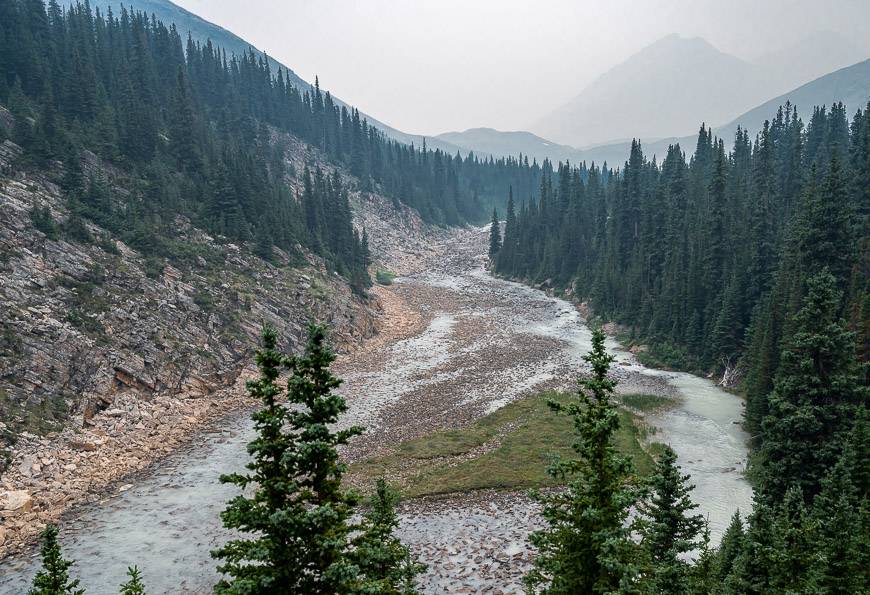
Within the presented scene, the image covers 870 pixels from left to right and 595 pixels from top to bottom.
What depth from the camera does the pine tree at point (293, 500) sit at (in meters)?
7.75

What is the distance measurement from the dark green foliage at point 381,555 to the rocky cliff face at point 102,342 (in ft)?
62.6

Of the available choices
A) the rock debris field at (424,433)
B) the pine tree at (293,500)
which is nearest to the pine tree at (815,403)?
A: the rock debris field at (424,433)

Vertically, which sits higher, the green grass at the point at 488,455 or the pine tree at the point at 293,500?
the pine tree at the point at 293,500

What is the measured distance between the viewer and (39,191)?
43750 mm

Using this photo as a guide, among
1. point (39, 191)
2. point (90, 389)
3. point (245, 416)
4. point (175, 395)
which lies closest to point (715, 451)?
point (245, 416)

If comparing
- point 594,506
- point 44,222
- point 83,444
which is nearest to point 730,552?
point 594,506

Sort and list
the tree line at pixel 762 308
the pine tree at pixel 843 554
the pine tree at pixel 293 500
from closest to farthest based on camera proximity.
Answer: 1. the pine tree at pixel 293 500
2. the pine tree at pixel 843 554
3. the tree line at pixel 762 308

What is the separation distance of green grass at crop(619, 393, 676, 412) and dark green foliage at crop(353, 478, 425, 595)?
3185cm

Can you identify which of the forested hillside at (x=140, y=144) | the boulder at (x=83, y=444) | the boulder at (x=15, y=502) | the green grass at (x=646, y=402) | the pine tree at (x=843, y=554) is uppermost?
the forested hillside at (x=140, y=144)

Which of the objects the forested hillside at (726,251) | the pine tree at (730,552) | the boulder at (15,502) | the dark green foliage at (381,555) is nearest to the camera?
Answer: the dark green foliage at (381,555)

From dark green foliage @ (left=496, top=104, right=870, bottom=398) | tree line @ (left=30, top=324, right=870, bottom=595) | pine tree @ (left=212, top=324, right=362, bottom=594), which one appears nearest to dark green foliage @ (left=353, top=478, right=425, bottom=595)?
tree line @ (left=30, top=324, right=870, bottom=595)

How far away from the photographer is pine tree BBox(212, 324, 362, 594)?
7754 millimetres

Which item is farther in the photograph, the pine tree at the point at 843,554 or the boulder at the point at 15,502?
the boulder at the point at 15,502

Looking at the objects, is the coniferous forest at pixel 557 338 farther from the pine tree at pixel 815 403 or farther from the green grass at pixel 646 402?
the green grass at pixel 646 402
